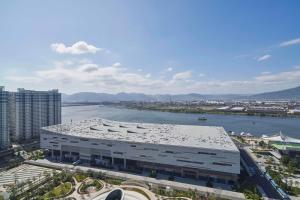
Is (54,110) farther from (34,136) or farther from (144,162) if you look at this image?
(144,162)

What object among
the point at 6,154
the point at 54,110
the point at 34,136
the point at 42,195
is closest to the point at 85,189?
the point at 42,195

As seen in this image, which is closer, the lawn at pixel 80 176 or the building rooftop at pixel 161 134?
the lawn at pixel 80 176

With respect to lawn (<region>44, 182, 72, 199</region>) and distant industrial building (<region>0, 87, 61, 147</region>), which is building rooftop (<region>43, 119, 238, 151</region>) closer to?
lawn (<region>44, 182, 72, 199</region>)

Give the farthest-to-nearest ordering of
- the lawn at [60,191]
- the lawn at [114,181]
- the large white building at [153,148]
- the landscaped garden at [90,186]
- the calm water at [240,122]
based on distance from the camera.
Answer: the calm water at [240,122], the large white building at [153,148], the lawn at [114,181], the landscaped garden at [90,186], the lawn at [60,191]

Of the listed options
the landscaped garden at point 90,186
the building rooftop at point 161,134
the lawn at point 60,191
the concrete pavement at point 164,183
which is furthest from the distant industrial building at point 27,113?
the landscaped garden at point 90,186

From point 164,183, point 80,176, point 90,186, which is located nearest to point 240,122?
point 164,183

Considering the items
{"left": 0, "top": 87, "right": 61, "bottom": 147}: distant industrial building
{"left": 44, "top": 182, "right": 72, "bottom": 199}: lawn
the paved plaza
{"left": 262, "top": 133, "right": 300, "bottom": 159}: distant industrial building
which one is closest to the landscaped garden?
{"left": 44, "top": 182, "right": 72, "bottom": 199}: lawn

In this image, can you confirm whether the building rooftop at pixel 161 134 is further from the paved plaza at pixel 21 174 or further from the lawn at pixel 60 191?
the lawn at pixel 60 191

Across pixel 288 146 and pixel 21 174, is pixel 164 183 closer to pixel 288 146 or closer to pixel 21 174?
pixel 21 174
